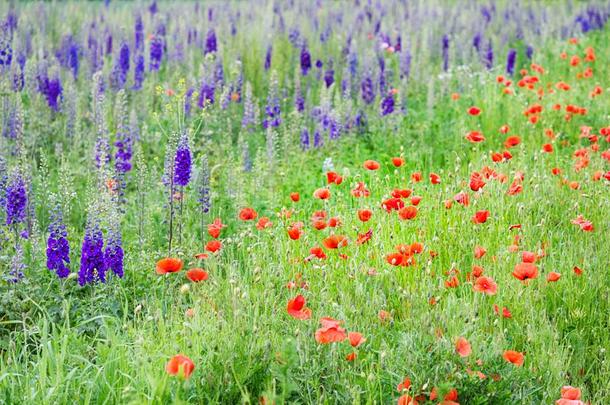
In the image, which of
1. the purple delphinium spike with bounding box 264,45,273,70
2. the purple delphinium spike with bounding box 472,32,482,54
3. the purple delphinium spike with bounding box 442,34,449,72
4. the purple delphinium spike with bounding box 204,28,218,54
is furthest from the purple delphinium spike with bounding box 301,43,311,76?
the purple delphinium spike with bounding box 472,32,482,54

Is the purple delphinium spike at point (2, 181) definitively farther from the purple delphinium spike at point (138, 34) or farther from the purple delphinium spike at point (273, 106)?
the purple delphinium spike at point (138, 34)

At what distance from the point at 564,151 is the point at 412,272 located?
9.34 feet

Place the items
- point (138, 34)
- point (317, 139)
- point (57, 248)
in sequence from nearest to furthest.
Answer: point (57, 248), point (317, 139), point (138, 34)

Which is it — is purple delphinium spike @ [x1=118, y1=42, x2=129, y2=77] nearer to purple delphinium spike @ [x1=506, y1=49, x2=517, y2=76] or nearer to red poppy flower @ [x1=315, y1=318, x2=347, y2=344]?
purple delphinium spike @ [x1=506, y1=49, x2=517, y2=76]

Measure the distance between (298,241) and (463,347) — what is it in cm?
152

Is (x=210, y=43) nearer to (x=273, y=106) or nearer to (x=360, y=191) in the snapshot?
(x=273, y=106)

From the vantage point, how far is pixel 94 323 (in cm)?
366

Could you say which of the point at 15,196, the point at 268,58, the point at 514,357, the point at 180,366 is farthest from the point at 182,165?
the point at 268,58

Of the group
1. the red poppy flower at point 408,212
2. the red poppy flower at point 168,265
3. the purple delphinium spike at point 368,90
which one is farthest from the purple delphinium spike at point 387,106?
the red poppy flower at point 168,265

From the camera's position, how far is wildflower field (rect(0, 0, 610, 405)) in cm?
292

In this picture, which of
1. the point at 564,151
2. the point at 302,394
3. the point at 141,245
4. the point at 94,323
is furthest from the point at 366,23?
the point at 302,394

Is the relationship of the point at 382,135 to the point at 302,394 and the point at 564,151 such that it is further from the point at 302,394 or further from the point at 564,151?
the point at 302,394

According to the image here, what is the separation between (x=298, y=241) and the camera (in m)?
→ 4.13

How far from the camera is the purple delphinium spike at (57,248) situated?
3.64m
